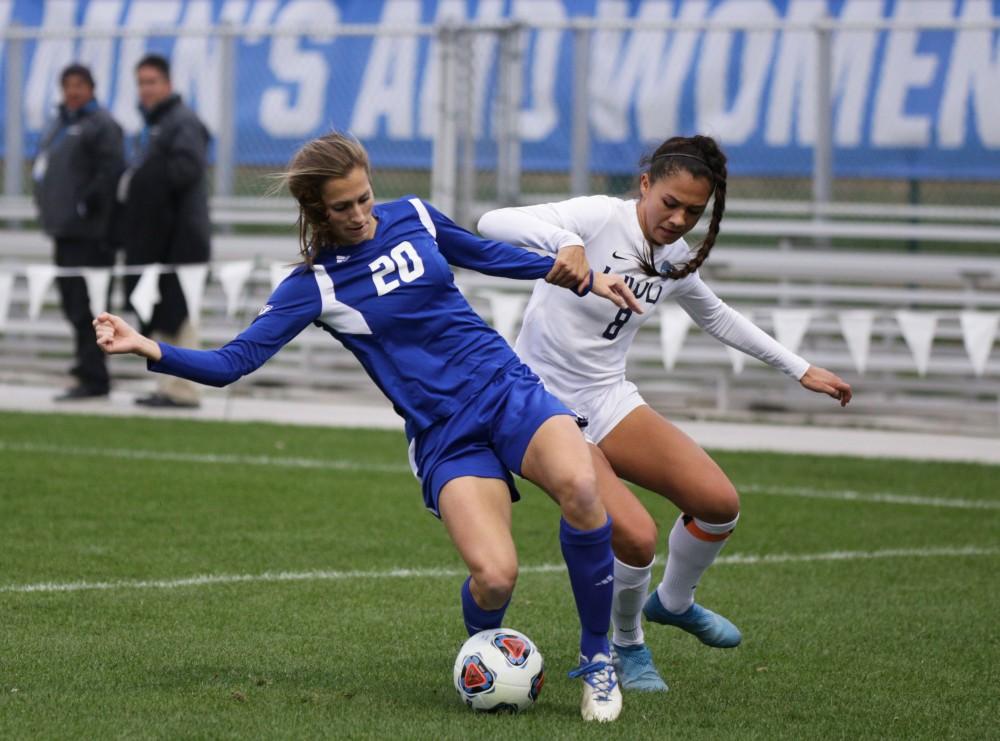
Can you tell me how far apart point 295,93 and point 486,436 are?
10.9m

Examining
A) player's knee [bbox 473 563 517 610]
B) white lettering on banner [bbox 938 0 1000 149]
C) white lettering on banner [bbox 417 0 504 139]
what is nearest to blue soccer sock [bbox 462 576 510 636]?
player's knee [bbox 473 563 517 610]

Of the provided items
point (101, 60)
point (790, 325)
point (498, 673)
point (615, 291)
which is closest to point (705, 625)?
point (498, 673)

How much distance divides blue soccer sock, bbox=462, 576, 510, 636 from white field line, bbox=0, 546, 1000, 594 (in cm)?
202

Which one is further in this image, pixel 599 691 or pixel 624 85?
pixel 624 85

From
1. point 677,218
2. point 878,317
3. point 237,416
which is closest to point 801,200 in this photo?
point 878,317

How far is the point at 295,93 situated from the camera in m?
15.6

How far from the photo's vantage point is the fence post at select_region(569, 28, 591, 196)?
14.1 m

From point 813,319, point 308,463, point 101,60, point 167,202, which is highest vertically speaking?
point 101,60

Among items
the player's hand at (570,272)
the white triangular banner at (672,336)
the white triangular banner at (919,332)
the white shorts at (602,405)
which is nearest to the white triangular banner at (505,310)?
the white triangular banner at (672,336)

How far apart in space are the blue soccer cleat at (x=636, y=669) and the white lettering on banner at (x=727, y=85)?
9.07m

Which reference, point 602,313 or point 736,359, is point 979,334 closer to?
point 736,359

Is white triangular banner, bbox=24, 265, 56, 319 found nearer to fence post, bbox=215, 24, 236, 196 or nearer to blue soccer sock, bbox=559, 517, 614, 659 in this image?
fence post, bbox=215, 24, 236, 196

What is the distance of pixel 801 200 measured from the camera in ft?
47.7

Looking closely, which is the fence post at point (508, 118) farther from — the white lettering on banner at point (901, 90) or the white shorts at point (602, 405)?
the white shorts at point (602, 405)
